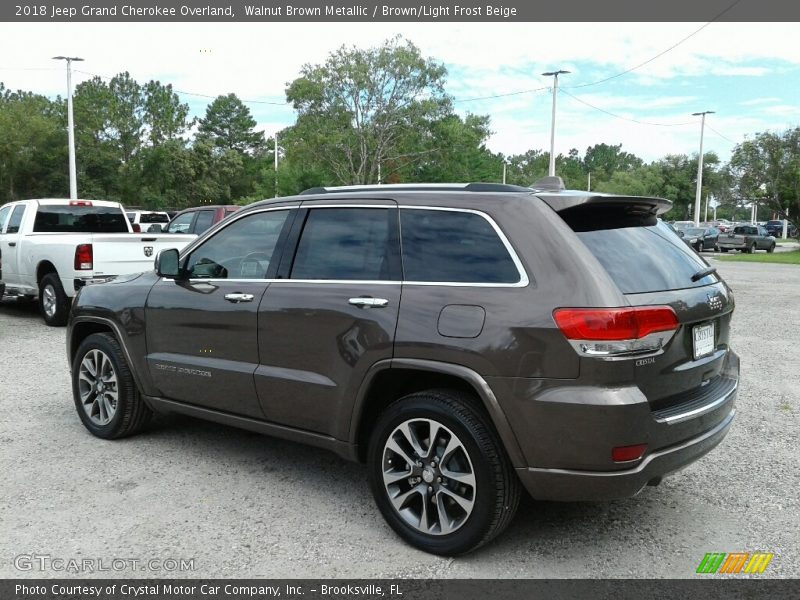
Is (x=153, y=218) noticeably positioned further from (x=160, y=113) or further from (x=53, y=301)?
(x=160, y=113)

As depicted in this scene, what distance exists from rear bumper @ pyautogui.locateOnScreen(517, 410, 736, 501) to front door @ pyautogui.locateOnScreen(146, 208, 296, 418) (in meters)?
1.80

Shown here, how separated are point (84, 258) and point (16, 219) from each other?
8.24 feet

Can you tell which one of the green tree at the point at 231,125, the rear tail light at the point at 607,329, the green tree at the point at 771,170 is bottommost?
the rear tail light at the point at 607,329

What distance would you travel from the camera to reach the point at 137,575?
11.0 feet

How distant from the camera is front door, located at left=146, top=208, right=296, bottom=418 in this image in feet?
14.2

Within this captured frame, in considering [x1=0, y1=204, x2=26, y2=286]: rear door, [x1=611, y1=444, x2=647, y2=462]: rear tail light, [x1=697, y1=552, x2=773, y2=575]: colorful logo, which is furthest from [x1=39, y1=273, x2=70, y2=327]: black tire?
[x1=697, y1=552, x2=773, y2=575]: colorful logo

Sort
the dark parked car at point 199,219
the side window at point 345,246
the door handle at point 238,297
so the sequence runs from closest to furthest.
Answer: the side window at point 345,246
the door handle at point 238,297
the dark parked car at point 199,219

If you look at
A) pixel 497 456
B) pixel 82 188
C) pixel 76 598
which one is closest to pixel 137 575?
pixel 76 598

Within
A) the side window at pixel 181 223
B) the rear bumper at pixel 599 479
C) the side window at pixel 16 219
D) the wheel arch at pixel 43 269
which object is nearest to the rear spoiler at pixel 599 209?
the rear bumper at pixel 599 479

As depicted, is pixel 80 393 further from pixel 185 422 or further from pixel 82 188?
pixel 82 188

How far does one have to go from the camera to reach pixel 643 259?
3543 millimetres

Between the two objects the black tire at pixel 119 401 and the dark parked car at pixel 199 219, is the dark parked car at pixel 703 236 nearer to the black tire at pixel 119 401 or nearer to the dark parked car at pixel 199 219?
the dark parked car at pixel 199 219

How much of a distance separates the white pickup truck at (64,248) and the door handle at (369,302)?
22.5ft

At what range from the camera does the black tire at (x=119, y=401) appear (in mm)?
5125
